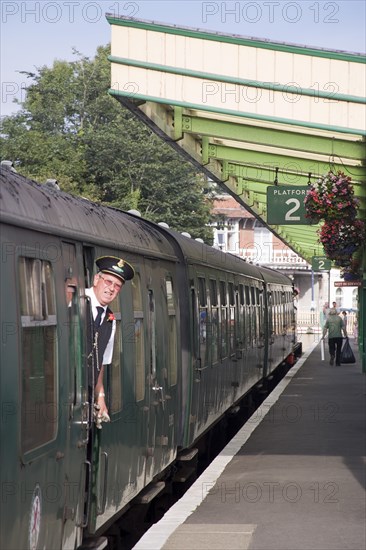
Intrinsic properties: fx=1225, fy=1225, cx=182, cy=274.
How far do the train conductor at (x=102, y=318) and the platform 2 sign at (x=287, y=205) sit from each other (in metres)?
12.0

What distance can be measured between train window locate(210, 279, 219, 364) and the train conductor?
7180 mm

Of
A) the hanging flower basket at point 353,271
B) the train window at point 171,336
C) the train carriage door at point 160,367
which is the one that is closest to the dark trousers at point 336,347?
the hanging flower basket at point 353,271

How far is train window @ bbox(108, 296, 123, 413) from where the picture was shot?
25.9ft

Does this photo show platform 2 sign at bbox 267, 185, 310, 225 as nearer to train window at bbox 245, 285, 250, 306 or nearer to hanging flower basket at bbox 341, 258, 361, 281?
train window at bbox 245, 285, 250, 306

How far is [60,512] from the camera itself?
21.3ft

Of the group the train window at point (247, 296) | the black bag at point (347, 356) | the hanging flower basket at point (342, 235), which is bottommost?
the black bag at point (347, 356)

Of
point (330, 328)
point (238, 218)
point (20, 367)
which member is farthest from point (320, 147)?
Answer: point (238, 218)

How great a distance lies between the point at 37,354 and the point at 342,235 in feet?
43.1

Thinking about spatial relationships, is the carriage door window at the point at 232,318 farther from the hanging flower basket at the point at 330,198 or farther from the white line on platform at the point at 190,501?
the hanging flower basket at the point at 330,198

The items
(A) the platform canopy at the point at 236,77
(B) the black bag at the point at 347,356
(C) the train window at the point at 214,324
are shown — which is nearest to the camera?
(A) the platform canopy at the point at 236,77

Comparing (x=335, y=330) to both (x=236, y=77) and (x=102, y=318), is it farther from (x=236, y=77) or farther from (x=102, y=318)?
(x=102, y=318)

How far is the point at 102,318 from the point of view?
24.5 feet

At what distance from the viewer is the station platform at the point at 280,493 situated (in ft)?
30.1

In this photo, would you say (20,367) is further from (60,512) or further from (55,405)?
(60,512)
